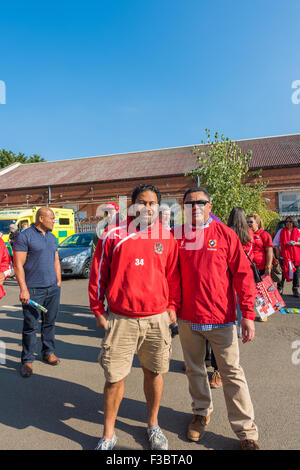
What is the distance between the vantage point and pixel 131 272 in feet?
8.80

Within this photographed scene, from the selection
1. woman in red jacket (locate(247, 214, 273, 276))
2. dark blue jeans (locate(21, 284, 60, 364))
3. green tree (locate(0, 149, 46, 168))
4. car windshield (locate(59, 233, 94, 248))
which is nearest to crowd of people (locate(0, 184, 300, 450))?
dark blue jeans (locate(21, 284, 60, 364))

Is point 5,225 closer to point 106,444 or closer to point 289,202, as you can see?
point 106,444

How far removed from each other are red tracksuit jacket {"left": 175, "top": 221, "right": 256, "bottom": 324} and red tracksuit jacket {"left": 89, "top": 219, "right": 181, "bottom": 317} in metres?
0.21

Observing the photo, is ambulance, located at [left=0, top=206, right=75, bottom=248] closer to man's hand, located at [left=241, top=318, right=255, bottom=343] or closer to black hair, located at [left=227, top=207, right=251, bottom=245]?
black hair, located at [left=227, top=207, right=251, bottom=245]

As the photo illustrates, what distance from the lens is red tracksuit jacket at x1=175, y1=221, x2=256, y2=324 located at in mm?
2852

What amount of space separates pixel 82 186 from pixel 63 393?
1417 inches

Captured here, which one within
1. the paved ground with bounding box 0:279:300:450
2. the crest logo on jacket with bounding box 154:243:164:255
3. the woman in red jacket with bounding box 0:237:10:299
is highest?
the crest logo on jacket with bounding box 154:243:164:255

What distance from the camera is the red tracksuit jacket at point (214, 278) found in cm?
285

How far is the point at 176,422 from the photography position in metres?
3.19

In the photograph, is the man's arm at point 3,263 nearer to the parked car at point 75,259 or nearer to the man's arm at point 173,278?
the man's arm at point 173,278

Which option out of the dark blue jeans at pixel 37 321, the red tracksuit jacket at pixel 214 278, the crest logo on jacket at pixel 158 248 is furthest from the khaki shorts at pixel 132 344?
the dark blue jeans at pixel 37 321

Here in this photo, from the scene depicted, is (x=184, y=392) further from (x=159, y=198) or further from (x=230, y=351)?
(x=159, y=198)

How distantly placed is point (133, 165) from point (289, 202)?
17266 millimetres

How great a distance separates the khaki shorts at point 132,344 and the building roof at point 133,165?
3279 centimetres
